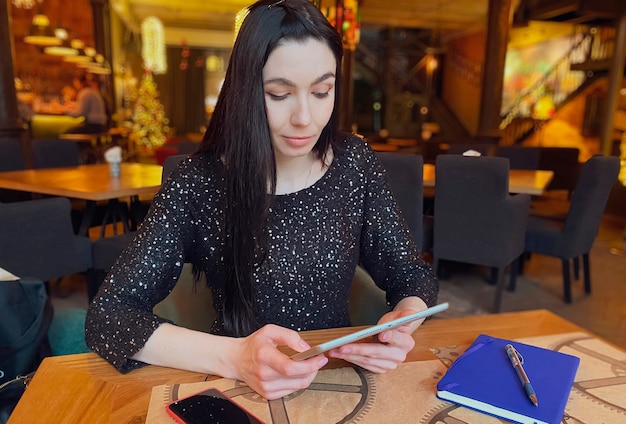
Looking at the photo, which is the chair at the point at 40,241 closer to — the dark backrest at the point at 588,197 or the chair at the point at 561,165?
the dark backrest at the point at 588,197

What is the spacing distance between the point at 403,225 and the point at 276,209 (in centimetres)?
33

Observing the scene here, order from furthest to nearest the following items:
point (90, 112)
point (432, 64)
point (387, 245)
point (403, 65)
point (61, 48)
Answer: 1. point (403, 65)
2. point (432, 64)
3. point (90, 112)
4. point (61, 48)
5. point (387, 245)

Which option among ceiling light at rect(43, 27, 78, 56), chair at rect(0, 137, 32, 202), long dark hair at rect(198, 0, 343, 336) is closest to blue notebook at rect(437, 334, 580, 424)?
long dark hair at rect(198, 0, 343, 336)

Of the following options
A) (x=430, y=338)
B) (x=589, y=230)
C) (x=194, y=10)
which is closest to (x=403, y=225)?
(x=430, y=338)

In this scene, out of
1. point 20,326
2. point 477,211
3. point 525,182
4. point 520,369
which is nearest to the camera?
point 520,369

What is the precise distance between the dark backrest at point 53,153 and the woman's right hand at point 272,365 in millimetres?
3955

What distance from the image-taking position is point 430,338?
92cm

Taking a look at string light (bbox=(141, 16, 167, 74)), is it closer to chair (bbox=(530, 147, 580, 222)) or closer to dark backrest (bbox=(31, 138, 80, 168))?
dark backrest (bbox=(31, 138, 80, 168))

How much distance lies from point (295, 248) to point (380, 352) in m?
0.35

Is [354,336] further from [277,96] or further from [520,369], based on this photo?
[277,96]

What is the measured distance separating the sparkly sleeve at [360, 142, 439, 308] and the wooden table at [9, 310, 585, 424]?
14 cm

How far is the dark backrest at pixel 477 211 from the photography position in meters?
2.70

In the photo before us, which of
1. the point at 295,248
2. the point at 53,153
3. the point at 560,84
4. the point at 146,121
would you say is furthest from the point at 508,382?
the point at 560,84

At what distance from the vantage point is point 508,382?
0.73 m
